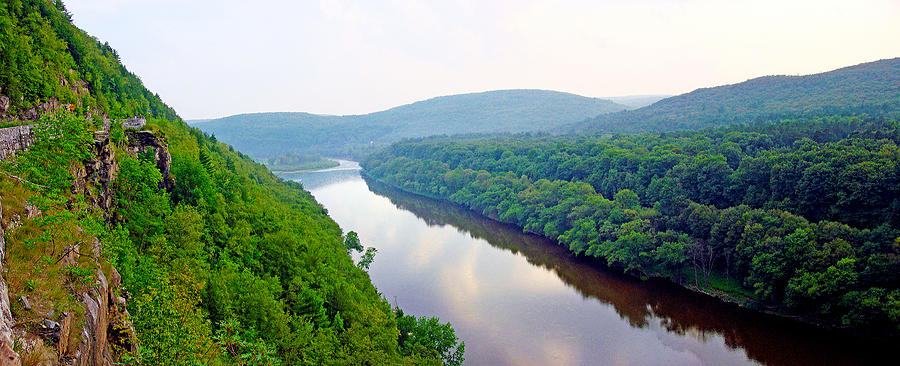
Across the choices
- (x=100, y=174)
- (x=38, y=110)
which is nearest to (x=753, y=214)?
(x=100, y=174)

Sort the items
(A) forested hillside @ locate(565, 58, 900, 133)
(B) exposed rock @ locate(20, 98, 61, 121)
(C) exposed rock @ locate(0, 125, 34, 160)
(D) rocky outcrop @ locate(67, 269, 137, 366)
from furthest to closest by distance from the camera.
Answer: (A) forested hillside @ locate(565, 58, 900, 133) → (B) exposed rock @ locate(20, 98, 61, 121) → (C) exposed rock @ locate(0, 125, 34, 160) → (D) rocky outcrop @ locate(67, 269, 137, 366)

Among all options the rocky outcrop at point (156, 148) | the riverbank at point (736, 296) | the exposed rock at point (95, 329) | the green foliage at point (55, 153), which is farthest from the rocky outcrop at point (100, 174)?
the riverbank at point (736, 296)

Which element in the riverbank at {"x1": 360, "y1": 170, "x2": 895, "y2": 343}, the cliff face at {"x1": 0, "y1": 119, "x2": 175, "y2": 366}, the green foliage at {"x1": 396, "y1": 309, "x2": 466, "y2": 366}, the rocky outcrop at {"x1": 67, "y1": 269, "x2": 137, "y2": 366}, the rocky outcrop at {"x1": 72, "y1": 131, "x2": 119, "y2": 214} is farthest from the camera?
the riverbank at {"x1": 360, "y1": 170, "x2": 895, "y2": 343}

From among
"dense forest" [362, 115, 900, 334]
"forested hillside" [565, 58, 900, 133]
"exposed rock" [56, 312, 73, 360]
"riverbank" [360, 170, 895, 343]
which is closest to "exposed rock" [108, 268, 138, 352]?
"exposed rock" [56, 312, 73, 360]

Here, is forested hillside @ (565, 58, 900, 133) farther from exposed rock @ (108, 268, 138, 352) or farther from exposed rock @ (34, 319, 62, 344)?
exposed rock @ (34, 319, 62, 344)

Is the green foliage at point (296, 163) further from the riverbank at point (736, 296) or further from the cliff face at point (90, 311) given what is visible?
the cliff face at point (90, 311)

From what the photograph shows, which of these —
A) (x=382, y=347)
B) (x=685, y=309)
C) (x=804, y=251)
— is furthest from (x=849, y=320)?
(x=382, y=347)

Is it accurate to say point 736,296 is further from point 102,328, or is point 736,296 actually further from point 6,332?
point 6,332
